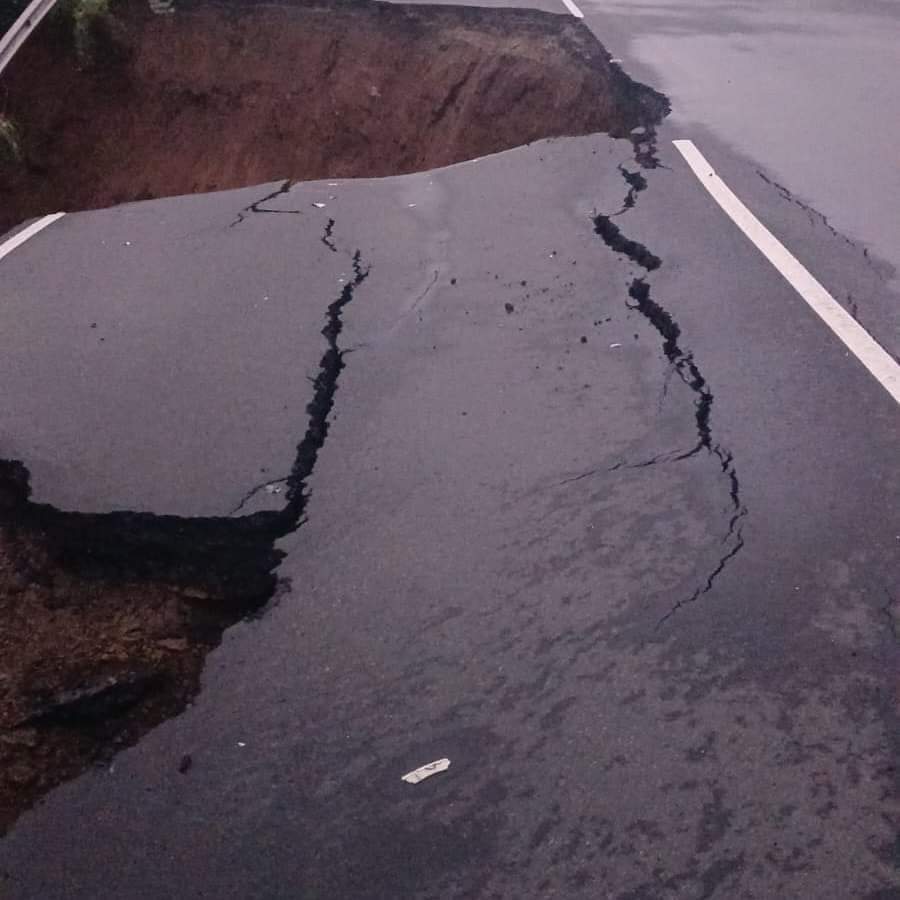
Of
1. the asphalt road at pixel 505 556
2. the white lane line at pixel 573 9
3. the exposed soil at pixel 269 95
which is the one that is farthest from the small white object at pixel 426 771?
the white lane line at pixel 573 9

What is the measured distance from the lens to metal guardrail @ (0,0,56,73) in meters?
11.4

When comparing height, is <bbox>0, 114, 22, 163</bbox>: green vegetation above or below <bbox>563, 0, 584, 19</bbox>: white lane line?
below

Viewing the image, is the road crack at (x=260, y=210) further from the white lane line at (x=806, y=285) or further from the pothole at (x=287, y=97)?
the white lane line at (x=806, y=285)

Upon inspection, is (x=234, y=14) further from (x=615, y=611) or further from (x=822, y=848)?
(x=822, y=848)

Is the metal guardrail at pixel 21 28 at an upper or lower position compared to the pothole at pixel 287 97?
upper

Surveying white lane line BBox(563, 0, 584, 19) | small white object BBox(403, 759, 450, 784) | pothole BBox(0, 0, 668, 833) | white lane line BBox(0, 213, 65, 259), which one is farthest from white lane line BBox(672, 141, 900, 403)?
white lane line BBox(563, 0, 584, 19)

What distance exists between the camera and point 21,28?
38.1 ft

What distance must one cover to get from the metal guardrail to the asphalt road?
17.1 feet

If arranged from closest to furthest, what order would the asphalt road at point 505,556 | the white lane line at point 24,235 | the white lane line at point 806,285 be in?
the asphalt road at point 505,556 → the white lane line at point 806,285 → the white lane line at point 24,235

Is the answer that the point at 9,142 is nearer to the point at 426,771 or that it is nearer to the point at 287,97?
the point at 287,97

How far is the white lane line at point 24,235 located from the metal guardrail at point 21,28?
384cm

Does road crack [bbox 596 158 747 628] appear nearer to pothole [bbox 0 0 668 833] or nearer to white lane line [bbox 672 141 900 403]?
white lane line [bbox 672 141 900 403]

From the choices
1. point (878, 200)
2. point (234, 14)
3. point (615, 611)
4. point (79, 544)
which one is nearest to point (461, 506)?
point (615, 611)

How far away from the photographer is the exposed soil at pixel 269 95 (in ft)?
42.3
